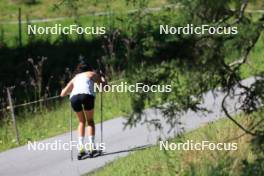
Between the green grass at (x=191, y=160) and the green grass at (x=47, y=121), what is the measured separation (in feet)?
9.34

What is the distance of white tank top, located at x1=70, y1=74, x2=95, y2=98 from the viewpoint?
11820 mm

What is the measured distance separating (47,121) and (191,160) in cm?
626

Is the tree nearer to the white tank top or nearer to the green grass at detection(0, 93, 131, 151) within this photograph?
the white tank top

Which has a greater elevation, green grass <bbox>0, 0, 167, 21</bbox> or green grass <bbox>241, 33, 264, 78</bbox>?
green grass <bbox>0, 0, 167, 21</bbox>

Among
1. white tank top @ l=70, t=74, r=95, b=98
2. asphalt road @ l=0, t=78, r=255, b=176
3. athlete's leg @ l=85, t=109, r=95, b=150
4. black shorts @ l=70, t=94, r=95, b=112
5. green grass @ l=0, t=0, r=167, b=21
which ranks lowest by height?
asphalt road @ l=0, t=78, r=255, b=176

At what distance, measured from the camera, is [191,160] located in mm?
10016

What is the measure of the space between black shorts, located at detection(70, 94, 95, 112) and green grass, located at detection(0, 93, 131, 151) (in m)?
1.96

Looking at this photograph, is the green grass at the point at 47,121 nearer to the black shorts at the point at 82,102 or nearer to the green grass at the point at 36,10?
the black shorts at the point at 82,102

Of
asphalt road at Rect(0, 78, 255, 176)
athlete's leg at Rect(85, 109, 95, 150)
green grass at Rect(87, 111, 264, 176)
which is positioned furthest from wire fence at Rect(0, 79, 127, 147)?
green grass at Rect(87, 111, 264, 176)

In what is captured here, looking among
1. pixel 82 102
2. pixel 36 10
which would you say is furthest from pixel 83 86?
pixel 36 10

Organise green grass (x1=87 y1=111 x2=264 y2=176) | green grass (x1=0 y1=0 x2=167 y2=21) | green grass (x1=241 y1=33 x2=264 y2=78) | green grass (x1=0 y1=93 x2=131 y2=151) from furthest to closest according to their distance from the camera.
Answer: green grass (x1=0 y1=0 x2=167 y2=21)
green grass (x1=0 y1=93 x2=131 y2=151)
green grass (x1=87 y1=111 x2=264 y2=176)
green grass (x1=241 y1=33 x2=264 y2=78)

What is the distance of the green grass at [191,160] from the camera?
9492 millimetres

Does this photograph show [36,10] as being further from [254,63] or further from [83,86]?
[83,86]

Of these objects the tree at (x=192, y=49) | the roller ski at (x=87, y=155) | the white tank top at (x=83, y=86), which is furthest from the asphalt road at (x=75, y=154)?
the tree at (x=192, y=49)
